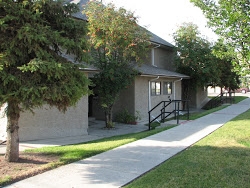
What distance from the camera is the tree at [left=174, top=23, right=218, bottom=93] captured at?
19625 mm

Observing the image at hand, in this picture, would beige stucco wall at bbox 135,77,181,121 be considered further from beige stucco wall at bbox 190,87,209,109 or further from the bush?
beige stucco wall at bbox 190,87,209,109

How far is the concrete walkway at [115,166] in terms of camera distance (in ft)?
15.4

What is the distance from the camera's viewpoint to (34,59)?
4.89 m

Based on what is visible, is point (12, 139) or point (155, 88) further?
point (155, 88)

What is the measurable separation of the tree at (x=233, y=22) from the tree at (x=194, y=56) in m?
11.8

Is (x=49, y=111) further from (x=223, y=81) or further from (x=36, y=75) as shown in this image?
(x=223, y=81)

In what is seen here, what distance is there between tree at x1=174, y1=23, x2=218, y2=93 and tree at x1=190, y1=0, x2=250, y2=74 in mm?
11787

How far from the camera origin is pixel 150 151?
22.6ft

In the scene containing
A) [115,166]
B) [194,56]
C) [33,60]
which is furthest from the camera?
[194,56]

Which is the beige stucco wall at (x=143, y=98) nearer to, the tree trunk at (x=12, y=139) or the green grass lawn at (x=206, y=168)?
the green grass lawn at (x=206, y=168)

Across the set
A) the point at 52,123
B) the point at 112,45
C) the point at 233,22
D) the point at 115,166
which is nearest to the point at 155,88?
the point at 112,45

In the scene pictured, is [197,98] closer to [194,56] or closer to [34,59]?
[194,56]

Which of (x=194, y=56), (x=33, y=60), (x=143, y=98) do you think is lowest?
(x=143, y=98)

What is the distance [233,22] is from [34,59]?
17.4ft
